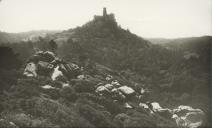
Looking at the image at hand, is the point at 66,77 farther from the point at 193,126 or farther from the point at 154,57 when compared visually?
the point at 154,57

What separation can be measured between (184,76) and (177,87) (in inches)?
135

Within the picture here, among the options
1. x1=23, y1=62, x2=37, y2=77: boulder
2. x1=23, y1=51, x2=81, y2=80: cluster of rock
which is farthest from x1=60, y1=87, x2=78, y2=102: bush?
x1=23, y1=62, x2=37, y2=77: boulder

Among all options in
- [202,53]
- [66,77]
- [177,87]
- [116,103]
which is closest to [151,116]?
[116,103]

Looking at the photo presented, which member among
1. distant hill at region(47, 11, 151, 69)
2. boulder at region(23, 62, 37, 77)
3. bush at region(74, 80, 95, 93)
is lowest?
bush at region(74, 80, 95, 93)

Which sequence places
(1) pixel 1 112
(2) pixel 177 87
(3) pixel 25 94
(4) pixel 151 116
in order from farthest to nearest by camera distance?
(2) pixel 177 87 → (4) pixel 151 116 → (3) pixel 25 94 → (1) pixel 1 112

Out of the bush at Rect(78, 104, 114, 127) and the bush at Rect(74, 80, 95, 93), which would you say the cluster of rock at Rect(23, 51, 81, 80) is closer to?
the bush at Rect(74, 80, 95, 93)

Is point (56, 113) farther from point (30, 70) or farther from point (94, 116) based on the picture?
point (30, 70)

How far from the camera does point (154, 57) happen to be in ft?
268

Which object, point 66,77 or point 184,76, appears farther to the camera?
point 184,76

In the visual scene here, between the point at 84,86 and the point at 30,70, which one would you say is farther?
the point at 30,70

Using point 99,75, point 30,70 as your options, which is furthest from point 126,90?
point 30,70

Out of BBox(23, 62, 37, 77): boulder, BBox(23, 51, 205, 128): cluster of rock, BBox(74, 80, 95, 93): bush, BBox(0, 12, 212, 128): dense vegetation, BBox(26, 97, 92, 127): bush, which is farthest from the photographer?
BBox(23, 62, 37, 77): boulder

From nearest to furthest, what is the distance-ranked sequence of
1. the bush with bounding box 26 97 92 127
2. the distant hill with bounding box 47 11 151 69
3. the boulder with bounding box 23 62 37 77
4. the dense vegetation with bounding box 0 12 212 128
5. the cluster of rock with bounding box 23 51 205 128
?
the bush with bounding box 26 97 92 127 < the dense vegetation with bounding box 0 12 212 128 < the cluster of rock with bounding box 23 51 205 128 < the boulder with bounding box 23 62 37 77 < the distant hill with bounding box 47 11 151 69

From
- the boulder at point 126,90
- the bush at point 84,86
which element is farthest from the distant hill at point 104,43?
the boulder at point 126,90
